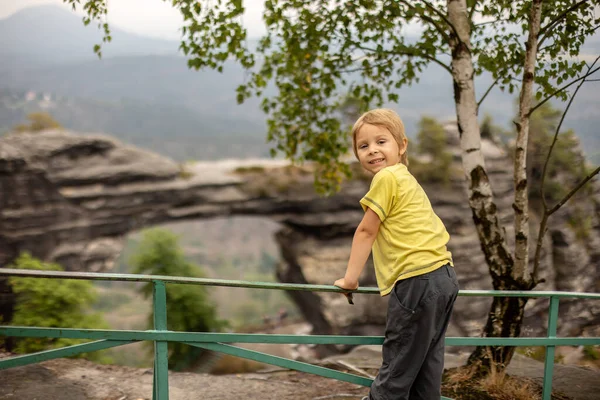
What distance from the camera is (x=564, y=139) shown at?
16969 millimetres

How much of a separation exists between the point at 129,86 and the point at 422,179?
148288mm

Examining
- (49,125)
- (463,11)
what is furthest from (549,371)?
(49,125)

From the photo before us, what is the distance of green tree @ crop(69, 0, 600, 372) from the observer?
3039 millimetres

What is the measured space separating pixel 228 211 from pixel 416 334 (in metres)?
15.6

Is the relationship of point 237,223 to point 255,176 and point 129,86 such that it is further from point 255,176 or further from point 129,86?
point 255,176

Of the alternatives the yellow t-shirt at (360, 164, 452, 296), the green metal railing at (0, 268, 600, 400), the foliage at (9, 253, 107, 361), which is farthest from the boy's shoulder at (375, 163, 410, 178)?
the foliage at (9, 253, 107, 361)

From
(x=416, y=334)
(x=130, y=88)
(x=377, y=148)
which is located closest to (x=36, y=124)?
(x=377, y=148)

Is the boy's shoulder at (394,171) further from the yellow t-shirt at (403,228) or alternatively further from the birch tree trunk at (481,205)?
the birch tree trunk at (481,205)

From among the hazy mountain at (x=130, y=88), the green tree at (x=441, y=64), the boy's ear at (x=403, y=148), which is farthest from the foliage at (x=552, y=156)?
the hazy mountain at (x=130, y=88)

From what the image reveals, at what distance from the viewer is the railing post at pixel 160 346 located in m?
1.76

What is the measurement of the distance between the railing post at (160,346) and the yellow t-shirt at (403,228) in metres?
0.81

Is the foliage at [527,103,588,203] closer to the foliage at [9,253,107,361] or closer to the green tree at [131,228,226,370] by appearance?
the green tree at [131,228,226,370]

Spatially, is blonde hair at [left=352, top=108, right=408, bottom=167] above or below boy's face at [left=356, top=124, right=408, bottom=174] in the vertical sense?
above

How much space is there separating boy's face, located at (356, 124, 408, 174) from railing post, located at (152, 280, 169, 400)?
2.93 ft
